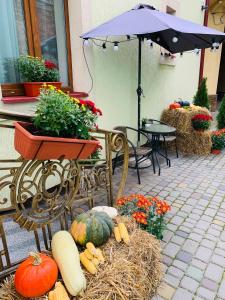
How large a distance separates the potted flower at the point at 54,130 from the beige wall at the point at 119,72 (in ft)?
6.90

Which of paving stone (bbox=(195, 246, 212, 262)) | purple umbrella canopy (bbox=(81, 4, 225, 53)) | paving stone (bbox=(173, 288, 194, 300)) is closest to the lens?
paving stone (bbox=(173, 288, 194, 300))

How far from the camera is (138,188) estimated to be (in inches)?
144

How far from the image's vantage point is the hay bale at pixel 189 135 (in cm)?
524

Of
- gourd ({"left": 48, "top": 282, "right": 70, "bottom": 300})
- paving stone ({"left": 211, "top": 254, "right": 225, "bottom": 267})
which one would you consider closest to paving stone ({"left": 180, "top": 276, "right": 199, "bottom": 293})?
paving stone ({"left": 211, "top": 254, "right": 225, "bottom": 267})

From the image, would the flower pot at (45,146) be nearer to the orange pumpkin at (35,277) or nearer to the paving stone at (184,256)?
the orange pumpkin at (35,277)

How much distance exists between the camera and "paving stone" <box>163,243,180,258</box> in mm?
2285

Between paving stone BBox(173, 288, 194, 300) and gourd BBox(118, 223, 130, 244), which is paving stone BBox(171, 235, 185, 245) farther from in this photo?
gourd BBox(118, 223, 130, 244)

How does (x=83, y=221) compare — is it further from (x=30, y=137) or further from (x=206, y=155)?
(x=206, y=155)

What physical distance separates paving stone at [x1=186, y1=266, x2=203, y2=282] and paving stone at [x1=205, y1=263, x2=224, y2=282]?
0.06 metres

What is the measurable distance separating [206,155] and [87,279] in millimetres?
4567

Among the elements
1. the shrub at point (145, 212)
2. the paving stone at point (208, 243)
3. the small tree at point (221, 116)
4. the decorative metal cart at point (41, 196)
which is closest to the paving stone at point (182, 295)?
the shrub at point (145, 212)

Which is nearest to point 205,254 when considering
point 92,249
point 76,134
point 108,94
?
point 92,249

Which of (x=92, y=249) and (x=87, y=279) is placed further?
(x=92, y=249)

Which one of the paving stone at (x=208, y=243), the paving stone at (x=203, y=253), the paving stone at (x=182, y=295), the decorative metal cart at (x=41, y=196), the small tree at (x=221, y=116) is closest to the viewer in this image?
the decorative metal cart at (x=41, y=196)
